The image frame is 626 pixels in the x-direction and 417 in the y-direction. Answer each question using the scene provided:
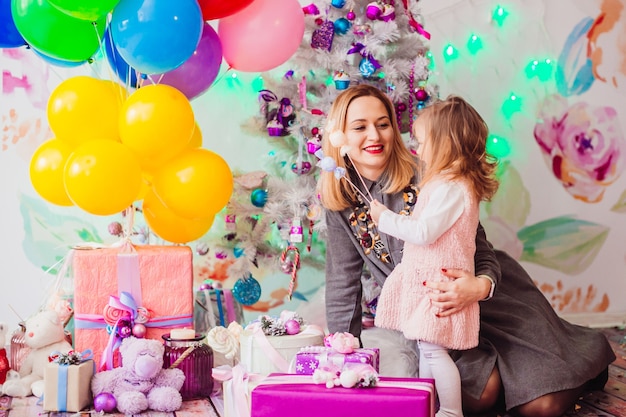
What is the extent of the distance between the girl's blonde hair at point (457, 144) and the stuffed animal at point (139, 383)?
978 mm

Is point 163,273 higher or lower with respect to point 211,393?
higher

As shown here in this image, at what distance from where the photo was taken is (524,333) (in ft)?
7.81

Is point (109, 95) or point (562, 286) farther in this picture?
point (562, 286)

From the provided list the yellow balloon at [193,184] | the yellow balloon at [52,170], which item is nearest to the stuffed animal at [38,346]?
the yellow balloon at [52,170]

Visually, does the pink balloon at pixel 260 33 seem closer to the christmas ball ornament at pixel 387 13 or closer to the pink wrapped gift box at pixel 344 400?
the christmas ball ornament at pixel 387 13

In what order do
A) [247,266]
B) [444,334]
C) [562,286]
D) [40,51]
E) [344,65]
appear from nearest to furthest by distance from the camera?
[444,334] → [40,51] → [344,65] → [247,266] → [562,286]

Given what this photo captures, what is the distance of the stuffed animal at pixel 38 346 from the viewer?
2.45 meters

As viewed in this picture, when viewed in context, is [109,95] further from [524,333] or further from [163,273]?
[524,333]

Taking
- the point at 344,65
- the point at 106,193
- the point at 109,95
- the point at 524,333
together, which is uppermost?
the point at 344,65

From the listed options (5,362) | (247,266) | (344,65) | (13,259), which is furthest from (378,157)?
(13,259)

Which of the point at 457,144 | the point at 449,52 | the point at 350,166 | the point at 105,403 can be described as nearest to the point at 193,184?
the point at 350,166

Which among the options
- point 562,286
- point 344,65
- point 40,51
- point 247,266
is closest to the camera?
point 40,51

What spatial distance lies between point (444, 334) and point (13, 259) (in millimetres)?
2119

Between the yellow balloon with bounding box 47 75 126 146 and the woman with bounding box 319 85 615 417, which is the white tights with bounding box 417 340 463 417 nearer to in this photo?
the woman with bounding box 319 85 615 417
